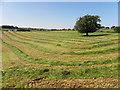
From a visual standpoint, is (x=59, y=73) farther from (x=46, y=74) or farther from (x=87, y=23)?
(x=87, y=23)

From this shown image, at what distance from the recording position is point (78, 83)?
6242 mm

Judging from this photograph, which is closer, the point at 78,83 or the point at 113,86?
the point at 113,86

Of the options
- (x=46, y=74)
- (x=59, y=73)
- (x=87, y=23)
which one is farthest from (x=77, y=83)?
(x=87, y=23)

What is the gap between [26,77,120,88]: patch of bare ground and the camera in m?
5.96

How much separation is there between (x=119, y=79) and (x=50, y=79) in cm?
432

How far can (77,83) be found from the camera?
6246 millimetres

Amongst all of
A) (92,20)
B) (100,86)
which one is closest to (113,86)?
(100,86)

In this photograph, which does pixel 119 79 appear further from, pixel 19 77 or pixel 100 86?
pixel 19 77

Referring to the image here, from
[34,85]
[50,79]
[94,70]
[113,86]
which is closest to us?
[113,86]

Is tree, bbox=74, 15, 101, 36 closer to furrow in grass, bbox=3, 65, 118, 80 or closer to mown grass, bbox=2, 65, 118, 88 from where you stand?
mown grass, bbox=2, 65, 118, 88

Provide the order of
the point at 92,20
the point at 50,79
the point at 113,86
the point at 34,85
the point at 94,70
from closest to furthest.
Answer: the point at 113,86 → the point at 34,85 → the point at 50,79 → the point at 94,70 → the point at 92,20

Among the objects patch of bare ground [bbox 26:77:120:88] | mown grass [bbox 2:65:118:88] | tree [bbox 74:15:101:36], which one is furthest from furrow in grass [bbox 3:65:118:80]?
tree [bbox 74:15:101:36]

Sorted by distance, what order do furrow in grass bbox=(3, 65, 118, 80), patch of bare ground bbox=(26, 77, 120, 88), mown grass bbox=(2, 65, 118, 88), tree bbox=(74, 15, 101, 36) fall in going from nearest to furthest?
patch of bare ground bbox=(26, 77, 120, 88) → mown grass bbox=(2, 65, 118, 88) → furrow in grass bbox=(3, 65, 118, 80) → tree bbox=(74, 15, 101, 36)

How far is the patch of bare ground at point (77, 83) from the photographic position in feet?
19.6
